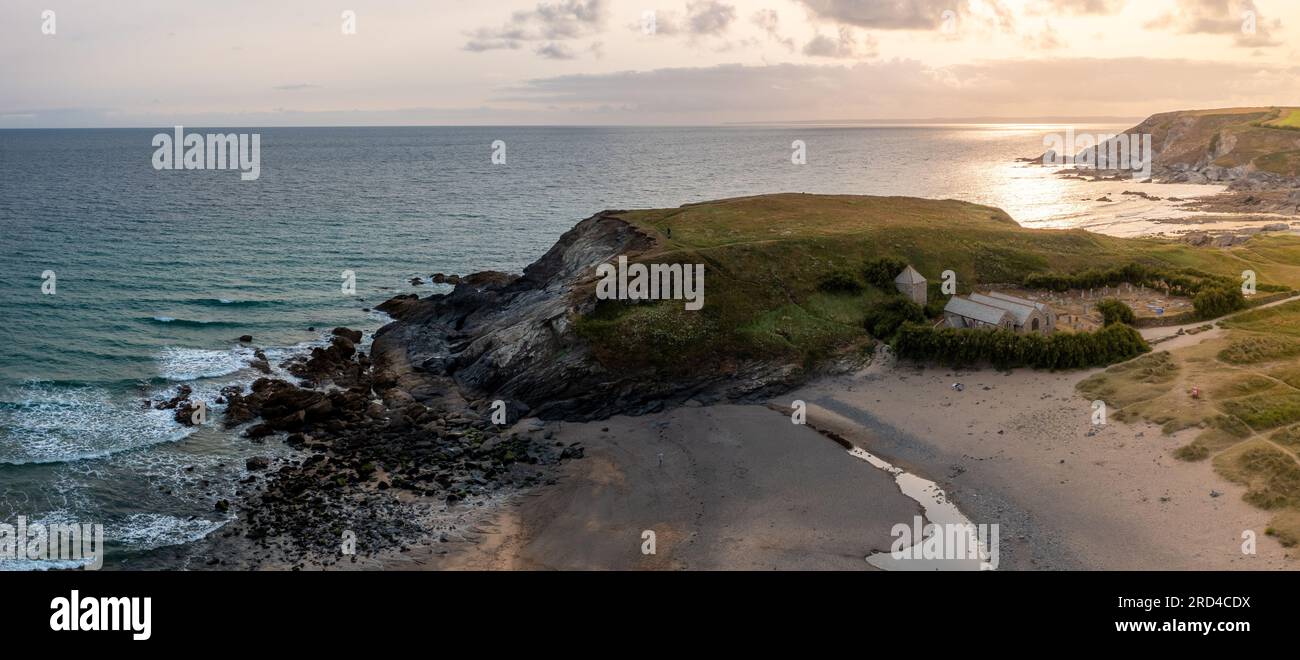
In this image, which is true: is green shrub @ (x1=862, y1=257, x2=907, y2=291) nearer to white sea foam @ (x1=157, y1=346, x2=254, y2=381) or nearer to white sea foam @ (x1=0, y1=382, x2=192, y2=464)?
white sea foam @ (x1=157, y1=346, x2=254, y2=381)

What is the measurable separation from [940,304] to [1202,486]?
84.5 feet

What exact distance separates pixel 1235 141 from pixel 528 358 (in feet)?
562

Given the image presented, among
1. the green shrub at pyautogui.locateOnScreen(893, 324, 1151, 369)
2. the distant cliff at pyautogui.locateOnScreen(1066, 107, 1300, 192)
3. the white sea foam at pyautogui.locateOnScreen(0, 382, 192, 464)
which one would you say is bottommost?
the white sea foam at pyautogui.locateOnScreen(0, 382, 192, 464)

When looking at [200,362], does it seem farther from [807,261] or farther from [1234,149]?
[1234,149]

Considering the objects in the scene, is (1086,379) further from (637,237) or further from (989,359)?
(637,237)

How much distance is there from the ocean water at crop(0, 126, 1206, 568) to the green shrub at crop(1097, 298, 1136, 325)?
52.1 meters

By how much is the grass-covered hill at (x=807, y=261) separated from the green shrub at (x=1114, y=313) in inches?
391

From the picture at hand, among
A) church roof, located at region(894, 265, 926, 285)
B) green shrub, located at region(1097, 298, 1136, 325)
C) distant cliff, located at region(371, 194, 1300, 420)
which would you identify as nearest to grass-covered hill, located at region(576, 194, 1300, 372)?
distant cliff, located at region(371, 194, 1300, 420)

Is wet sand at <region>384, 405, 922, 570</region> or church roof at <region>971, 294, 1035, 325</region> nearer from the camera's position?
wet sand at <region>384, 405, 922, 570</region>

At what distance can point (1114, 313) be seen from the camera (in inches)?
2158

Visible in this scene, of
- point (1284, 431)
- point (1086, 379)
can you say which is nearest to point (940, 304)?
point (1086, 379)

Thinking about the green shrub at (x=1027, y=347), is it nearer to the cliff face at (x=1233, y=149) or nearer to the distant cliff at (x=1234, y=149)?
the distant cliff at (x=1234, y=149)

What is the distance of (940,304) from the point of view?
60.7 metres

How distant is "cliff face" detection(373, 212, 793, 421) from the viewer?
166 ft
